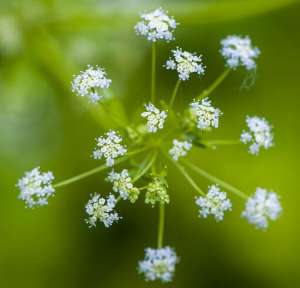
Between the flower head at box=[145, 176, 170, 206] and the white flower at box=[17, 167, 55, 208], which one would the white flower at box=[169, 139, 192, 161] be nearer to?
the flower head at box=[145, 176, 170, 206]

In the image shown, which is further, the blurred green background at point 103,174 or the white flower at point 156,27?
the blurred green background at point 103,174

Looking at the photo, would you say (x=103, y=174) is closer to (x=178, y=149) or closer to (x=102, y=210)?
(x=178, y=149)

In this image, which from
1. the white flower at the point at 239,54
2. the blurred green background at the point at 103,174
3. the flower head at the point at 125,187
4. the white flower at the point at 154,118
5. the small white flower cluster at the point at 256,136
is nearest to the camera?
the flower head at the point at 125,187

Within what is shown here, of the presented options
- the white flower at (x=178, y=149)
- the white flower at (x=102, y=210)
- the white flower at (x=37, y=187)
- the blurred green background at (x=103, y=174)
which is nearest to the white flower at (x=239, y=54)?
the white flower at (x=178, y=149)

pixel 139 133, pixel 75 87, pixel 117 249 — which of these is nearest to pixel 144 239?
pixel 117 249

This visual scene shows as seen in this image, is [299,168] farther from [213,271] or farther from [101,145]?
[101,145]

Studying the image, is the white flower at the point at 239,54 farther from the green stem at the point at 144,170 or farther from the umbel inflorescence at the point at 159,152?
the green stem at the point at 144,170
